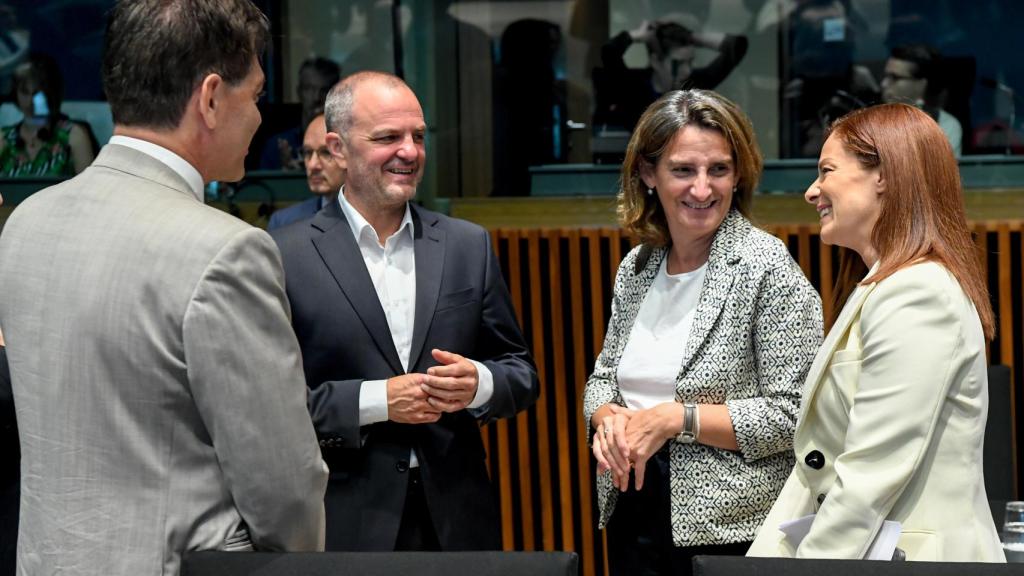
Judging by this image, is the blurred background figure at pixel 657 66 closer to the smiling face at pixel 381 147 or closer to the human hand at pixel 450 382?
the smiling face at pixel 381 147

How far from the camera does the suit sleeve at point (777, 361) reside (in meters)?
2.74

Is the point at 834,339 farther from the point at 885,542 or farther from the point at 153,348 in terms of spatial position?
the point at 153,348

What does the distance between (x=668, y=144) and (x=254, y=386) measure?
1577mm

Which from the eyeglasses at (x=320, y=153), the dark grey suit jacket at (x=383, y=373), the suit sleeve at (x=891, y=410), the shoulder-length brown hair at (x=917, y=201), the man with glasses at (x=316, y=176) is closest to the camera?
the suit sleeve at (x=891, y=410)

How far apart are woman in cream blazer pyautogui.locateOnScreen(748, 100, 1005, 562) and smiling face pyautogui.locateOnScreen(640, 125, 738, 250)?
677 mm

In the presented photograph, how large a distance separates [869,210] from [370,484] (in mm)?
1320

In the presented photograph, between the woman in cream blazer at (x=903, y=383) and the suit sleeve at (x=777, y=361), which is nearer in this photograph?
the woman in cream blazer at (x=903, y=383)

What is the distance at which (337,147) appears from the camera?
3172mm

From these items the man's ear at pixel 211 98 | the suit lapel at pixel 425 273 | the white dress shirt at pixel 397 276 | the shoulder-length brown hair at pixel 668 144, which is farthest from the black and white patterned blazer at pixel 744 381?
the man's ear at pixel 211 98

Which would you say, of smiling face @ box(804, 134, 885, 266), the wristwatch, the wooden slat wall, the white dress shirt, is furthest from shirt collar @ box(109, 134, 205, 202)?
the wooden slat wall

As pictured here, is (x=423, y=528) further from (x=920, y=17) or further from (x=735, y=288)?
(x=920, y=17)

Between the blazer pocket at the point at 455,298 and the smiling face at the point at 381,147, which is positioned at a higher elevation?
the smiling face at the point at 381,147

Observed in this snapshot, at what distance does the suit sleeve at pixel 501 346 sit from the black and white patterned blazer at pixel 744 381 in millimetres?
425

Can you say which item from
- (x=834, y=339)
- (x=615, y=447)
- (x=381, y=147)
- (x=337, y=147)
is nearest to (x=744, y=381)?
(x=615, y=447)
